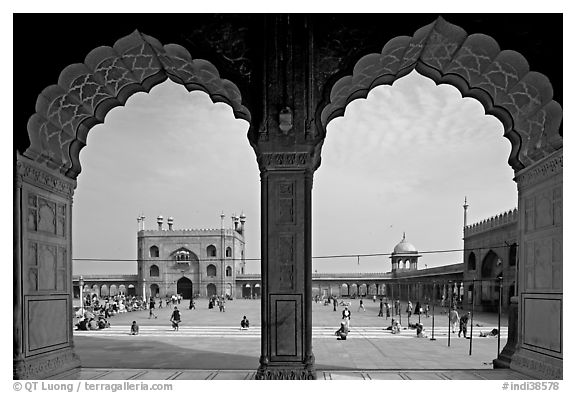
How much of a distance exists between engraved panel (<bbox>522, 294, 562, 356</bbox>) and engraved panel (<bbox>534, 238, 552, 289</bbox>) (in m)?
0.21

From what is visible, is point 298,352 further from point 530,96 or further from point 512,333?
point 530,96

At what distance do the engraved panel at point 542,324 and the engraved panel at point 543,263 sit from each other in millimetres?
208

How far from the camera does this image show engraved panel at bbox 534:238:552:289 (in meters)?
A: 7.06

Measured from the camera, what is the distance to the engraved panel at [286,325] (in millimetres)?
6648

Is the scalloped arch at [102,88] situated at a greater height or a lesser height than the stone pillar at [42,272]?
greater

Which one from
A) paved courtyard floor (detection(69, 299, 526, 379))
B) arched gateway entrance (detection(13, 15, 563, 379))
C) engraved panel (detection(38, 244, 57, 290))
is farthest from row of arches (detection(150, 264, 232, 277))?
arched gateway entrance (detection(13, 15, 563, 379))

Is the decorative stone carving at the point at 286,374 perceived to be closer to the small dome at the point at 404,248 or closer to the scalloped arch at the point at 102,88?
the scalloped arch at the point at 102,88

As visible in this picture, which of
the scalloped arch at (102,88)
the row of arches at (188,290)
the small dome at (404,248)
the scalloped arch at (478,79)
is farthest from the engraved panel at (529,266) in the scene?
the row of arches at (188,290)

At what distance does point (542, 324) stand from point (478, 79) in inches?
144

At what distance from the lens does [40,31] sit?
6.84m

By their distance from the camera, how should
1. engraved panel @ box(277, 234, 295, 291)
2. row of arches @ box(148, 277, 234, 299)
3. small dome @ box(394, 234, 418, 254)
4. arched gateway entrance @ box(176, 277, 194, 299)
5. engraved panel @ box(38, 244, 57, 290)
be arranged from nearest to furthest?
engraved panel @ box(277, 234, 295, 291) → engraved panel @ box(38, 244, 57, 290) → small dome @ box(394, 234, 418, 254) → row of arches @ box(148, 277, 234, 299) → arched gateway entrance @ box(176, 277, 194, 299)


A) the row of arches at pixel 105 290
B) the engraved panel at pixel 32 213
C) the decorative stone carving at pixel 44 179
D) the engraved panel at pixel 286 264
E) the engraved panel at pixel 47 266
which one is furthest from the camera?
the row of arches at pixel 105 290

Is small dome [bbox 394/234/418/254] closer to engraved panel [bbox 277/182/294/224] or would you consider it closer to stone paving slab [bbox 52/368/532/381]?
stone paving slab [bbox 52/368/532/381]

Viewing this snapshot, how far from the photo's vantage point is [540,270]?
7289 millimetres
